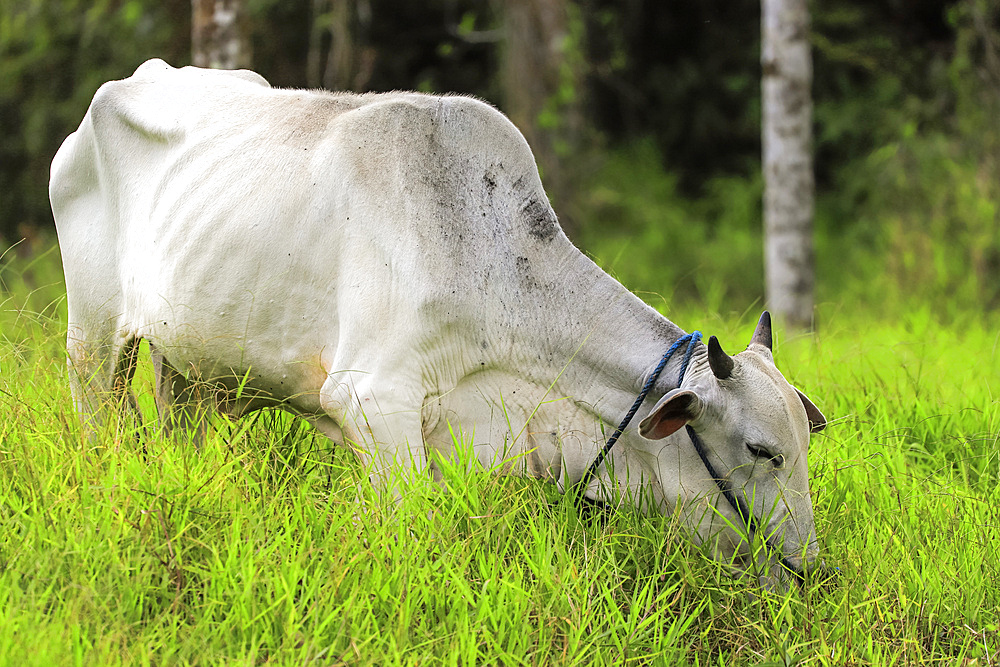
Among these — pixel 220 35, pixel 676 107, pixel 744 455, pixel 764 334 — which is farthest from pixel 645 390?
pixel 676 107

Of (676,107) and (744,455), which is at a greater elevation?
(744,455)

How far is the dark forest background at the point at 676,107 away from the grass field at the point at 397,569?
445 cm

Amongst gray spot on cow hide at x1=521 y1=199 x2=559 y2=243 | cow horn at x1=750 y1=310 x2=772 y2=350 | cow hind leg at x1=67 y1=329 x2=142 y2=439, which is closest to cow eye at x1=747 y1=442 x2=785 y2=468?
cow horn at x1=750 y1=310 x2=772 y2=350

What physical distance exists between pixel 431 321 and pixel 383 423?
1.06ft

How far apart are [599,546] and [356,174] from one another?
133 centimetres

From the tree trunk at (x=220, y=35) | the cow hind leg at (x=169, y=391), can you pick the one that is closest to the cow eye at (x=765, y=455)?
the cow hind leg at (x=169, y=391)

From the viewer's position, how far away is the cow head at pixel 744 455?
2797mm

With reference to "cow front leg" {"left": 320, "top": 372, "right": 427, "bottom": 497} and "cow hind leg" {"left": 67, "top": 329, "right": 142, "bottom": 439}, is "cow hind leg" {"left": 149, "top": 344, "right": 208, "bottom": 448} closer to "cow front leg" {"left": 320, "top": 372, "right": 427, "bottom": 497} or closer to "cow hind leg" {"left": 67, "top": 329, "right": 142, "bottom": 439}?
"cow hind leg" {"left": 67, "top": 329, "right": 142, "bottom": 439}

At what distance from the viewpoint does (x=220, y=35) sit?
5457 millimetres

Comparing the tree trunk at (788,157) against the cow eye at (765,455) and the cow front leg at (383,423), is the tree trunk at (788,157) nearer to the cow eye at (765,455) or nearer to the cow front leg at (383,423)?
the cow eye at (765,455)

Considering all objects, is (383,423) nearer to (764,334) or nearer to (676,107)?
(764,334)

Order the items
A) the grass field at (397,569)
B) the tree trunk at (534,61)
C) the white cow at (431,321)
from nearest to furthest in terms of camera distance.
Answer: the grass field at (397,569) < the white cow at (431,321) < the tree trunk at (534,61)

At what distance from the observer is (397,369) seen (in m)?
2.91

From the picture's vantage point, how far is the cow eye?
2797mm
